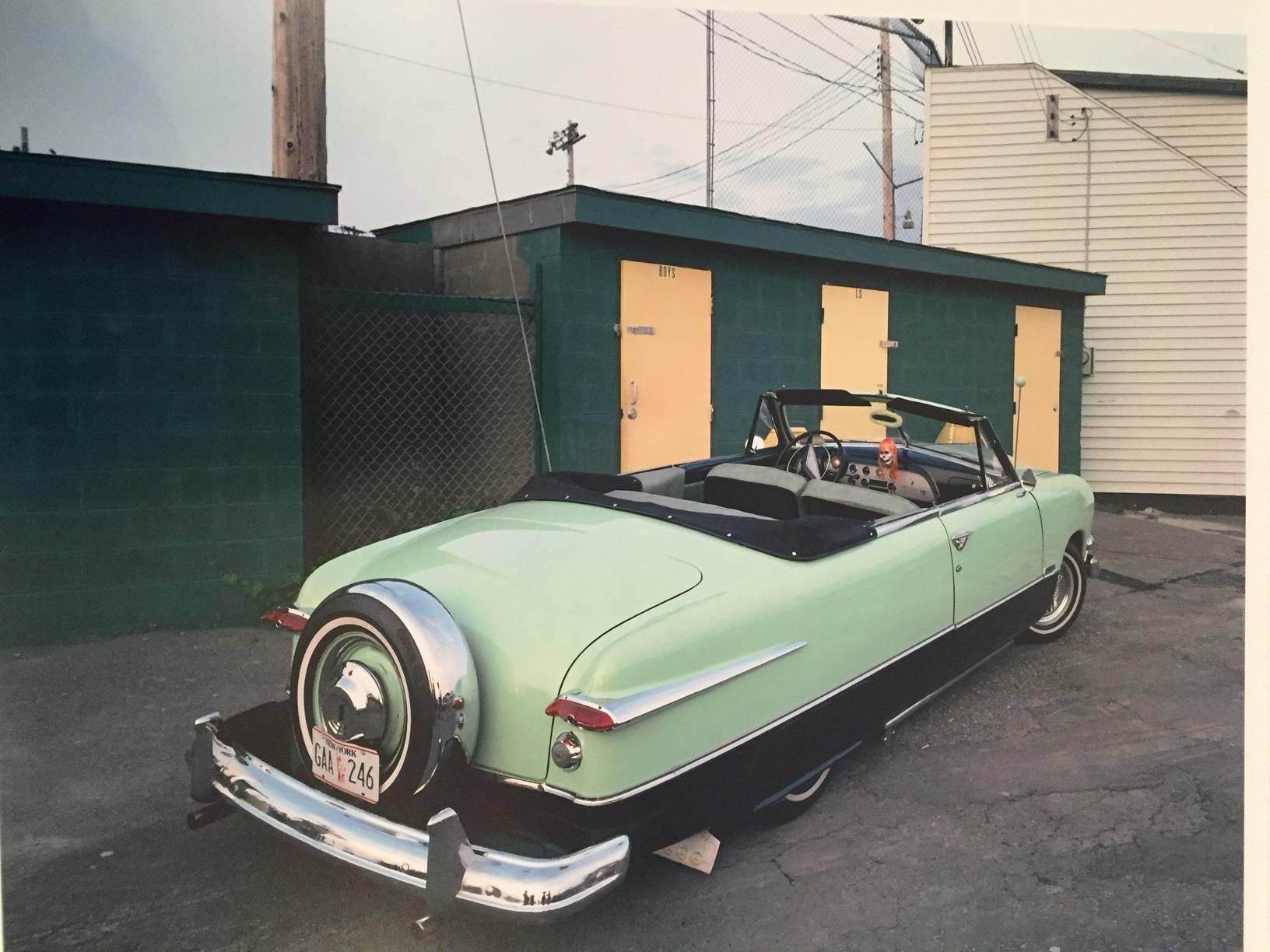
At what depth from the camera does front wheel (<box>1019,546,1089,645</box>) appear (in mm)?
4594

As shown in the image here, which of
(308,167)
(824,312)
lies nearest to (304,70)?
(308,167)

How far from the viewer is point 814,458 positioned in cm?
411

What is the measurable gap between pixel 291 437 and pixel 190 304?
82 centimetres

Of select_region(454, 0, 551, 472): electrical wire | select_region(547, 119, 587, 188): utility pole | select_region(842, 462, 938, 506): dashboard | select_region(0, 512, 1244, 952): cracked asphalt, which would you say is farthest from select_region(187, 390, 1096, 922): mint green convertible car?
select_region(547, 119, 587, 188): utility pole

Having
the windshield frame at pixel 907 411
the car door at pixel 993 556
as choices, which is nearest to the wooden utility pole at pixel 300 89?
the windshield frame at pixel 907 411

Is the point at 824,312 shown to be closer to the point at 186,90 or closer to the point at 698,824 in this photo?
the point at 186,90

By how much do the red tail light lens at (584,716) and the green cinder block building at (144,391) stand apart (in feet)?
11.6

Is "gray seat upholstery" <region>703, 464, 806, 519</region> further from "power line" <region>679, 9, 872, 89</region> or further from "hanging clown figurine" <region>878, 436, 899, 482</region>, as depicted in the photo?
"power line" <region>679, 9, 872, 89</region>

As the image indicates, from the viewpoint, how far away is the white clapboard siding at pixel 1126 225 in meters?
5.66

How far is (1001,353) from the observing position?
9.40 m

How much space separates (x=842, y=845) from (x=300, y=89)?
14.7 ft

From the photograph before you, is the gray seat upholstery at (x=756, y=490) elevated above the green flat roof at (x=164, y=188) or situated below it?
below

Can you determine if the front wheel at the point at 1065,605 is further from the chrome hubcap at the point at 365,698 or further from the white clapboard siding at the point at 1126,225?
the chrome hubcap at the point at 365,698

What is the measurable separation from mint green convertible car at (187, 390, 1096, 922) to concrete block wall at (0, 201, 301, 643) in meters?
2.42
